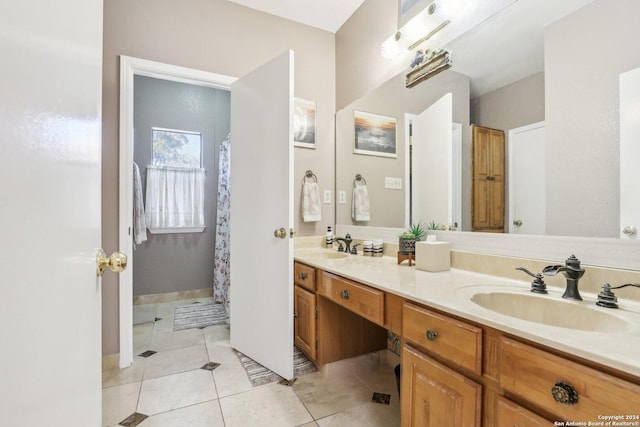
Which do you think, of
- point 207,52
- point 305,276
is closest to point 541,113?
point 305,276

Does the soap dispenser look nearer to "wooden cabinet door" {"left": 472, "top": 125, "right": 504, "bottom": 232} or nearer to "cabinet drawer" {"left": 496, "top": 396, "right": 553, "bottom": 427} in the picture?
"wooden cabinet door" {"left": 472, "top": 125, "right": 504, "bottom": 232}

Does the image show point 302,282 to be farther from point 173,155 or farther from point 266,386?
point 173,155

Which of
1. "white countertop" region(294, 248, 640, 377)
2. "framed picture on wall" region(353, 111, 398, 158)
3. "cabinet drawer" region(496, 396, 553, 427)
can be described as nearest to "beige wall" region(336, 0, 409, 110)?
"framed picture on wall" region(353, 111, 398, 158)

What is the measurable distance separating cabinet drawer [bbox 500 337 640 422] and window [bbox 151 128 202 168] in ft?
12.2

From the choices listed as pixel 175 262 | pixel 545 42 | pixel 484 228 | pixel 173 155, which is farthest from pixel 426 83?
pixel 175 262

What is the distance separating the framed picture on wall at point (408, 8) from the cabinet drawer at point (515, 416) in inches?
81.1

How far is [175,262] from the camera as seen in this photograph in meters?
3.57

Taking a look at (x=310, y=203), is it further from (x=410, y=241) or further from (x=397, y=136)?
(x=410, y=241)

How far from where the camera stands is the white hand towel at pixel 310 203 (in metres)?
2.55

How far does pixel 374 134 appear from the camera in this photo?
7.49ft

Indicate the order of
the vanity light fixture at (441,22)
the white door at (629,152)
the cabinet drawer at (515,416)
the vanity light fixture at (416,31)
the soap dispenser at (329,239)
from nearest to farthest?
the cabinet drawer at (515,416) → the white door at (629,152) → the vanity light fixture at (441,22) → the vanity light fixture at (416,31) → the soap dispenser at (329,239)

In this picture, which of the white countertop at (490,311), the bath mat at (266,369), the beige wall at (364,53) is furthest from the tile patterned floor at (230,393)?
the beige wall at (364,53)

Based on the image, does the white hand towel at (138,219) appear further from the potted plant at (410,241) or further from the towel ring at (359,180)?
the potted plant at (410,241)

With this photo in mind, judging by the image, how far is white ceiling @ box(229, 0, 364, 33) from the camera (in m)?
2.38
